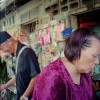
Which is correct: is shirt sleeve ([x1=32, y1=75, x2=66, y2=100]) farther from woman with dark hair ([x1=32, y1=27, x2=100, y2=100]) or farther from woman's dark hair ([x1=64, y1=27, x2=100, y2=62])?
woman's dark hair ([x1=64, y1=27, x2=100, y2=62])

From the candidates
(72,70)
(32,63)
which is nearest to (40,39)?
(32,63)

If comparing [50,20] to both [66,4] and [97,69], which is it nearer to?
[66,4]

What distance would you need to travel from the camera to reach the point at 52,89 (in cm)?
117

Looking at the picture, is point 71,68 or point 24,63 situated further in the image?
point 24,63

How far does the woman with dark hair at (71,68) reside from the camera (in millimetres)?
1179

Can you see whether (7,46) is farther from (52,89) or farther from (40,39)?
(52,89)

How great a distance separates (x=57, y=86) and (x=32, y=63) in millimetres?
860

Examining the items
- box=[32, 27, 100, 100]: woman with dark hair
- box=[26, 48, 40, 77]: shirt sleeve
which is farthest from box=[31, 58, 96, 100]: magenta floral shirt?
box=[26, 48, 40, 77]: shirt sleeve

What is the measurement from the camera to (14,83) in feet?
7.15

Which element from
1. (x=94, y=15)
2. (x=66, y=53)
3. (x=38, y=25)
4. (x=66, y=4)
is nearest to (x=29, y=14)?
(x=38, y=25)

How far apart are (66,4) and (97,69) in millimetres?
607

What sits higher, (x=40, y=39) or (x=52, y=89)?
(x=40, y=39)

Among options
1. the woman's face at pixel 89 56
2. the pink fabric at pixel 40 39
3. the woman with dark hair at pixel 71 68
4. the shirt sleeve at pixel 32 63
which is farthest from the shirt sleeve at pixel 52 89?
the pink fabric at pixel 40 39

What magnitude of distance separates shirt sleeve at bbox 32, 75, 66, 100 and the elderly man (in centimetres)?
81
